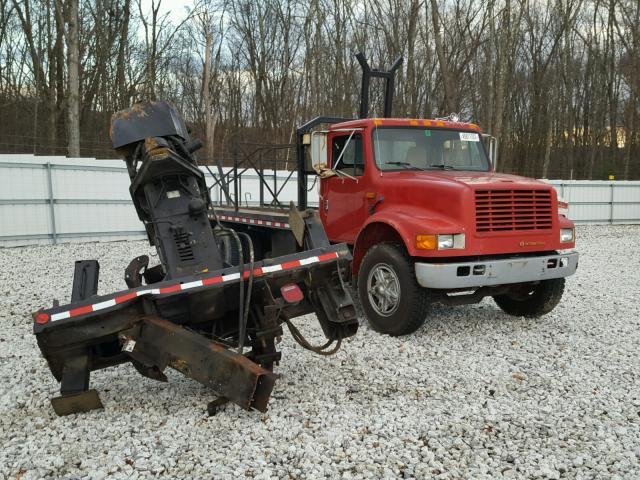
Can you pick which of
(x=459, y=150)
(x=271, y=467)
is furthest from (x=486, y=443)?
(x=459, y=150)

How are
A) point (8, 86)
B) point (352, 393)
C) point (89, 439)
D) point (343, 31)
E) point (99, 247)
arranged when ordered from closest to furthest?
point (89, 439) < point (352, 393) < point (99, 247) < point (8, 86) < point (343, 31)

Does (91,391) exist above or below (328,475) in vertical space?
above

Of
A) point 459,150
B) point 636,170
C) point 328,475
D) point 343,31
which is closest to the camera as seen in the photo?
point 328,475

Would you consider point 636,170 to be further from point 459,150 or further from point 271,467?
point 271,467

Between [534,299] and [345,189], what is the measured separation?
2597 mm

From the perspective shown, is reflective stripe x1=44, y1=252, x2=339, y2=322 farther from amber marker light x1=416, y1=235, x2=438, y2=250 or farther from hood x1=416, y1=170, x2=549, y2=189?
hood x1=416, y1=170, x2=549, y2=189

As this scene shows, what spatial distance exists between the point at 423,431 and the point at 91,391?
228 cm

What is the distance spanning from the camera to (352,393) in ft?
14.6

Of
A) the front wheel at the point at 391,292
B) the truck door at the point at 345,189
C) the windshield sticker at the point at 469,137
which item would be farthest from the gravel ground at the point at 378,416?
the windshield sticker at the point at 469,137

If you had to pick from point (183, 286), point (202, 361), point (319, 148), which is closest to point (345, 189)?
point (319, 148)

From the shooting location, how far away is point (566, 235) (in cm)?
623

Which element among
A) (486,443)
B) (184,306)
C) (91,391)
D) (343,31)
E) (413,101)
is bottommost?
(486,443)

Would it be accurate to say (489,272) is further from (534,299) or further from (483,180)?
(534,299)

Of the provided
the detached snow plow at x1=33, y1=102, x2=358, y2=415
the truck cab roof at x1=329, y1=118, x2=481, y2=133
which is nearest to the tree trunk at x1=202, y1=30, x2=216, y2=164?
the truck cab roof at x1=329, y1=118, x2=481, y2=133
